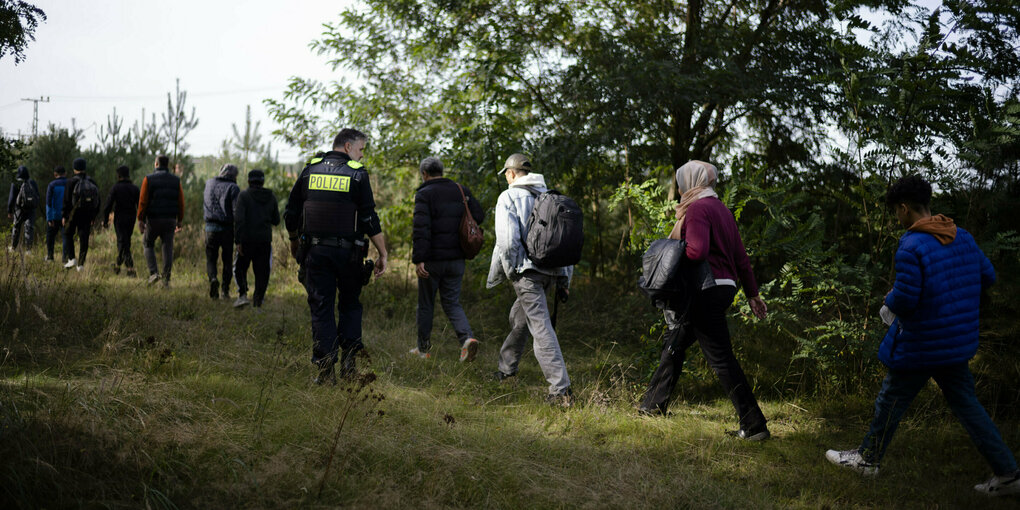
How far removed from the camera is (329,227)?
500cm

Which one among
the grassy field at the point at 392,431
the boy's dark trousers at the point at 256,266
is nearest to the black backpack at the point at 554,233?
the grassy field at the point at 392,431

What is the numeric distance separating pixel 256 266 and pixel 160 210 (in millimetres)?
1830

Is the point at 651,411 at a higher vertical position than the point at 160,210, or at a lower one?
lower

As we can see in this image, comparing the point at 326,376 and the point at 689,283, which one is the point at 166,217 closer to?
the point at 326,376

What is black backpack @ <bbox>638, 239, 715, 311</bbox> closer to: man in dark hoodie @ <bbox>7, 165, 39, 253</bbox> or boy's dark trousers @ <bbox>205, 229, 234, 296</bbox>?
boy's dark trousers @ <bbox>205, 229, 234, 296</bbox>

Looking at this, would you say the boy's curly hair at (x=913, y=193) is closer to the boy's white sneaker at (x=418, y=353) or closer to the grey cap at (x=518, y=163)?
the grey cap at (x=518, y=163)

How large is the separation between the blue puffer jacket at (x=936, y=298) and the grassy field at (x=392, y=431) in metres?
0.81

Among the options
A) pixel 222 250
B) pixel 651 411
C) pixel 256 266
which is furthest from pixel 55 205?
pixel 651 411

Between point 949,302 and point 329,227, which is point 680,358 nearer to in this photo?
point 949,302

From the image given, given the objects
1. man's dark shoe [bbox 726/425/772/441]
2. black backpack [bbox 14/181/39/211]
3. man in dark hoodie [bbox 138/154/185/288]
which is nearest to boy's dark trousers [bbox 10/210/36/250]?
black backpack [bbox 14/181/39/211]

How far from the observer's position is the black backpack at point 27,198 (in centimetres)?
1132

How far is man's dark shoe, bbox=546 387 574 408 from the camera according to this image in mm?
5008

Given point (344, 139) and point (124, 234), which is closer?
point (344, 139)

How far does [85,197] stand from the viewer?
1077cm
